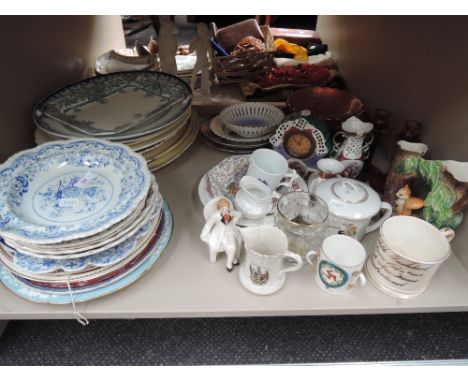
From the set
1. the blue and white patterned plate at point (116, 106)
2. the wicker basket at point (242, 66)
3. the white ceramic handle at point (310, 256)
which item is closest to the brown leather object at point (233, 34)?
the wicker basket at point (242, 66)

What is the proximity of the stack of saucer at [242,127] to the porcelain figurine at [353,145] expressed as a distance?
179 millimetres

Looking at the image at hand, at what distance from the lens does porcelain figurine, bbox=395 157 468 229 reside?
525 millimetres

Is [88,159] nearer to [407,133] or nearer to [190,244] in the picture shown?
[190,244]

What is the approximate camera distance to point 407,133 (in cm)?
62

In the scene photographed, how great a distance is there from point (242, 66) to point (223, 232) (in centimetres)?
54

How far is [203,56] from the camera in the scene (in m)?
0.89

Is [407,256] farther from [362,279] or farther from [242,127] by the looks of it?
[242,127]

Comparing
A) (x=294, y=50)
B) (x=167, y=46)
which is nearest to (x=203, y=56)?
(x=167, y=46)

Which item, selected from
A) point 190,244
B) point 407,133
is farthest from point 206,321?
point 407,133

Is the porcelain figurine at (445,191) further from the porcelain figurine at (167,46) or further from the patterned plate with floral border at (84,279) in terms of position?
the porcelain figurine at (167,46)

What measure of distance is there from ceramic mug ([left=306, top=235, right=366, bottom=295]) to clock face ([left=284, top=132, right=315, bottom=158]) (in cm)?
20

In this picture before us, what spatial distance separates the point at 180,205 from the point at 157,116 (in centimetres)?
21

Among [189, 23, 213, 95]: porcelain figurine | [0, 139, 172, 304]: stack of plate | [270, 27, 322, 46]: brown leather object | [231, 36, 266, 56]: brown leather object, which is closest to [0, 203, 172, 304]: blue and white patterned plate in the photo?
[0, 139, 172, 304]: stack of plate

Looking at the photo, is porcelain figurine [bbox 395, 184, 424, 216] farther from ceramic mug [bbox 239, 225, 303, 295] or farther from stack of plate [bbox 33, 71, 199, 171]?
stack of plate [bbox 33, 71, 199, 171]
